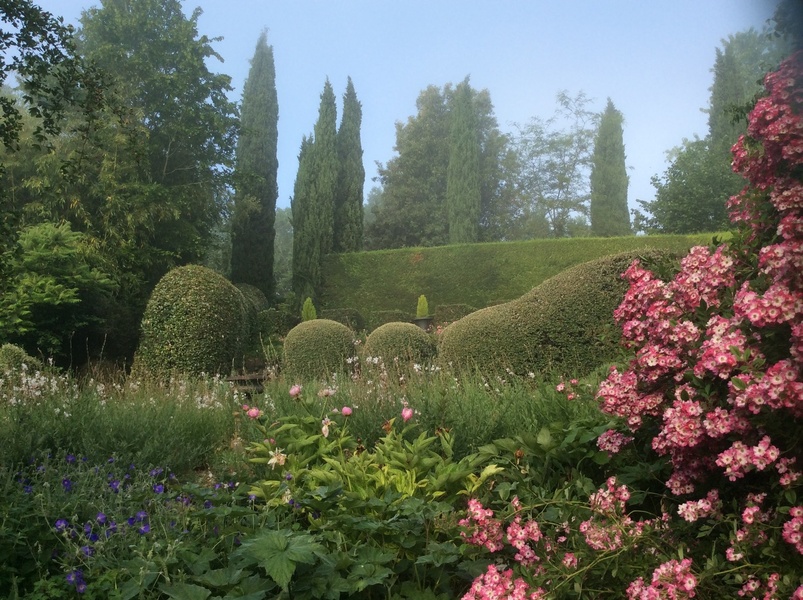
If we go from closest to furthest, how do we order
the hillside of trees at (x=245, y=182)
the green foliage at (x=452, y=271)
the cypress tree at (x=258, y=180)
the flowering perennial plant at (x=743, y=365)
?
the flowering perennial plant at (x=743, y=365)
the hillside of trees at (x=245, y=182)
the green foliage at (x=452, y=271)
the cypress tree at (x=258, y=180)

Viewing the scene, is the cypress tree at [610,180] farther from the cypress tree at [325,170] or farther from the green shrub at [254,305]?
the green shrub at [254,305]

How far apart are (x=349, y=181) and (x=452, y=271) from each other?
520cm

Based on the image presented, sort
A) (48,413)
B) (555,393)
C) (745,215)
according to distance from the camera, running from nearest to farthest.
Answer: (745,215), (555,393), (48,413)

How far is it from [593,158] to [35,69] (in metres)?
23.2

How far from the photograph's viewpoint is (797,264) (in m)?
1.69

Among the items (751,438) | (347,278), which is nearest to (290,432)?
(751,438)

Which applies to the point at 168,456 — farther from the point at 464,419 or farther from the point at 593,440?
the point at 593,440

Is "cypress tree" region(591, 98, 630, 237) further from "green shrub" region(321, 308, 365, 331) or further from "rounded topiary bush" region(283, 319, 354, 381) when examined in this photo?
"rounded topiary bush" region(283, 319, 354, 381)

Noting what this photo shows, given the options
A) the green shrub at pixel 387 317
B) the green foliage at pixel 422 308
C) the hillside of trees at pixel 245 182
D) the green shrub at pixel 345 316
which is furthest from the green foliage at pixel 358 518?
the green shrub at pixel 387 317

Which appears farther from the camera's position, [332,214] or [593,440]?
[332,214]

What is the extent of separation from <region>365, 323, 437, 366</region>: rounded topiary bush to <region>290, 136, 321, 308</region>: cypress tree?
1023 cm

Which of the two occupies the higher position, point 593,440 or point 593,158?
point 593,158

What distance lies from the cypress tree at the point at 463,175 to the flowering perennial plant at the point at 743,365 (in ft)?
66.6

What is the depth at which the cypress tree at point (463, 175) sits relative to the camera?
2266cm
